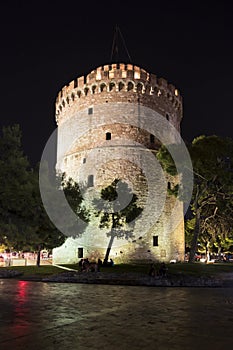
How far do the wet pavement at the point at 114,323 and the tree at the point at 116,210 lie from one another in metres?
13.9

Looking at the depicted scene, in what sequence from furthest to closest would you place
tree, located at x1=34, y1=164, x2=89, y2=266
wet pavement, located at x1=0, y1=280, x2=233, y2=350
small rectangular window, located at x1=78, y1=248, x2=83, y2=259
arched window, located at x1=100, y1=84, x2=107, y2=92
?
arched window, located at x1=100, y1=84, x2=107, y2=92 → small rectangular window, located at x1=78, y1=248, x2=83, y2=259 → tree, located at x1=34, y1=164, x2=89, y2=266 → wet pavement, located at x1=0, y1=280, x2=233, y2=350

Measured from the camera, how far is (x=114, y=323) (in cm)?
710

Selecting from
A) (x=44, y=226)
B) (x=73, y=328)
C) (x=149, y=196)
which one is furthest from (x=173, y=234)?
(x=73, y=328)

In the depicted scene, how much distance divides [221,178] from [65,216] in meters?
11.0

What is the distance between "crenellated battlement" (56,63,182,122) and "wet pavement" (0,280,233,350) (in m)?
21.0

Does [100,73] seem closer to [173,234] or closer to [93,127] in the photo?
[93,127]

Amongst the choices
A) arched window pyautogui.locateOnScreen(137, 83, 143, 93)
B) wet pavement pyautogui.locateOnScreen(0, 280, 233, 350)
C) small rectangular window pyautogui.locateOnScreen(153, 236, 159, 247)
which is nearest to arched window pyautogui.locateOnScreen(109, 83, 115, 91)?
arched window pyautogui.locateOnScreen(137, 83, 143, 93)

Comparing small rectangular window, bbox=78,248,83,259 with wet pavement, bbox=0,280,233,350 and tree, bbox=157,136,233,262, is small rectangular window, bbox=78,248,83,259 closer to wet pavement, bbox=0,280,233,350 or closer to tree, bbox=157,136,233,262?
tree, bbox=157,136,233,262

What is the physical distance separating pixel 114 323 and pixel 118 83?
23848 millimetres

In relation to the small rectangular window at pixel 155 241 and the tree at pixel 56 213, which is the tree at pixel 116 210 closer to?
the tree at pixel 56 213

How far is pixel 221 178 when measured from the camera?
24578mm

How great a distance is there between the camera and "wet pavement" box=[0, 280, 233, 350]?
18.4ft

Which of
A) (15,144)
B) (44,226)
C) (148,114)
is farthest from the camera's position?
(148,114)

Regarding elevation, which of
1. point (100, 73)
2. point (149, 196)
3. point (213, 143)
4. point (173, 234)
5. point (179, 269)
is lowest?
point (179, 269)
